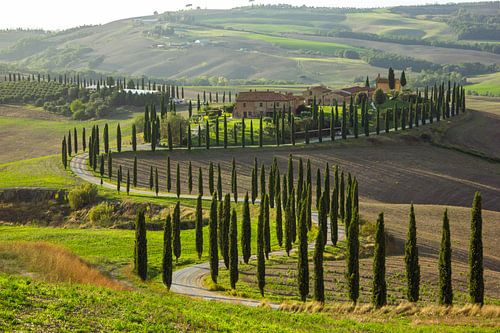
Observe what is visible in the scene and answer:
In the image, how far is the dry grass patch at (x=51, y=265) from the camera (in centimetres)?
5550

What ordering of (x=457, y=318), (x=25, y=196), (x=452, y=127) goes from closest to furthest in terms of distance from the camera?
(x=457, y=318)
(x=25, y=196)
(x=452, y=127)

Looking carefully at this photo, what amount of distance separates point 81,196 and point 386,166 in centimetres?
4559

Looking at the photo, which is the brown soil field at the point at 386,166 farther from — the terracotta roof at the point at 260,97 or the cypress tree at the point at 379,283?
the cypress tree at the point at 379,283

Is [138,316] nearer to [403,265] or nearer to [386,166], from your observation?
[403,265]

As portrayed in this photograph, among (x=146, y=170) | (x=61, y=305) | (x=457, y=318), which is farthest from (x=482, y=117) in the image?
(x=61, y=305)

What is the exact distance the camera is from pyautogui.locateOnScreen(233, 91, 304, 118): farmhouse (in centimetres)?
15338

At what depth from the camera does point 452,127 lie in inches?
5802

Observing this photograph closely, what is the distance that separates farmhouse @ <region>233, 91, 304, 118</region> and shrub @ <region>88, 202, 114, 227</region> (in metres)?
60.1

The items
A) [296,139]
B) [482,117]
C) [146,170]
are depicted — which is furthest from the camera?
[482,117]

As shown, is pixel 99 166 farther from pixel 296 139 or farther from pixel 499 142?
pixel 499 142

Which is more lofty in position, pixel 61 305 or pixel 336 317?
pixel 61 305

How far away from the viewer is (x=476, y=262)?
52.5 meters

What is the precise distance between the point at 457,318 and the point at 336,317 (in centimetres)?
733

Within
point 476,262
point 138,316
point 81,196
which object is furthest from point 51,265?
point 81,196
